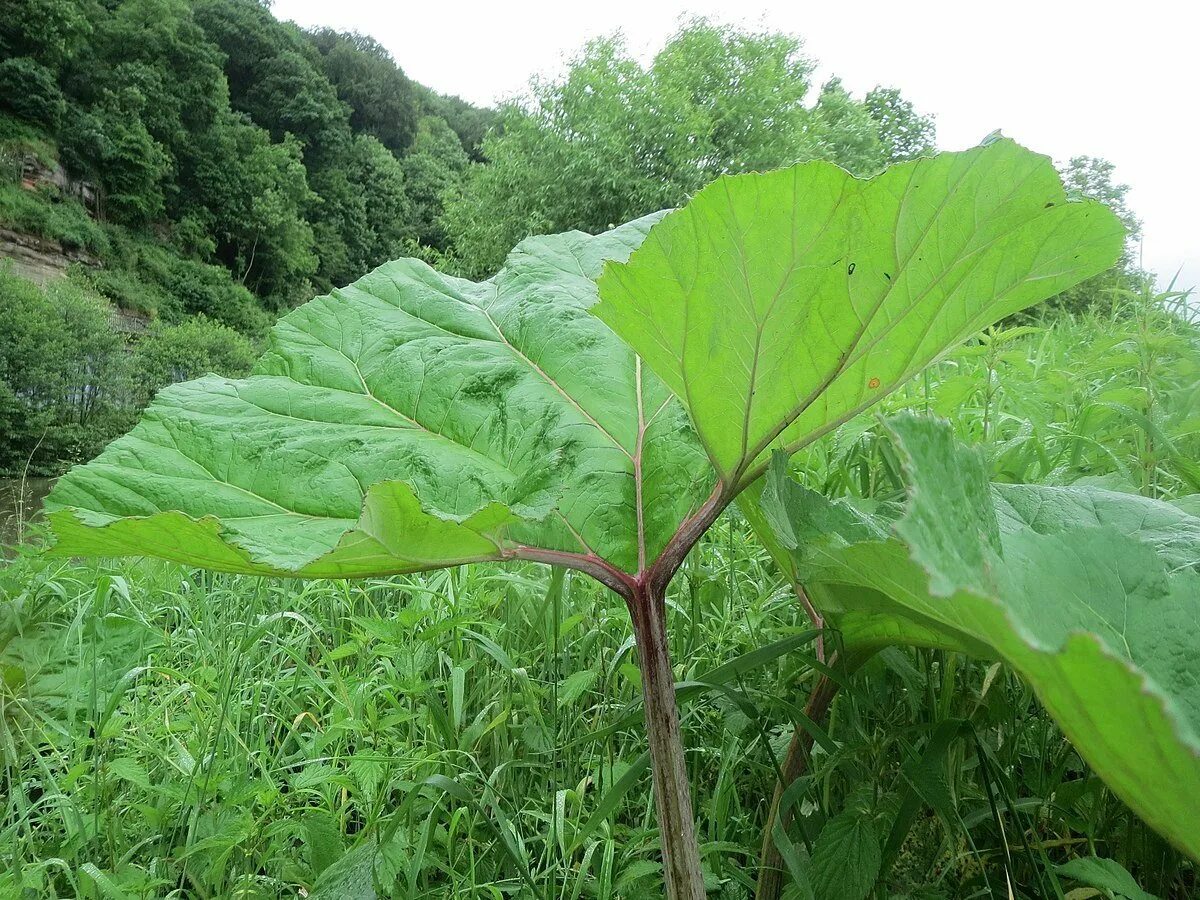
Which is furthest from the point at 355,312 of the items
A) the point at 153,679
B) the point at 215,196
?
the point at 215,196

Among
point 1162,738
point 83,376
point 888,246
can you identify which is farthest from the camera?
point 83,376

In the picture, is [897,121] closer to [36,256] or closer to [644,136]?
[644,136]

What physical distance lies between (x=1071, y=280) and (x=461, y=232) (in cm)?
2492

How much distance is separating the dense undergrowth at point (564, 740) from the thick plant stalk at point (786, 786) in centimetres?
2

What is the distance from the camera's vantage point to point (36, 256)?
22.5 meters

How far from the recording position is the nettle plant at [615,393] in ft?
1.49

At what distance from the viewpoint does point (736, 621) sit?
114 centimetres

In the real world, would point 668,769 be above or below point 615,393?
below

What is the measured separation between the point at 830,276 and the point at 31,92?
3299cm

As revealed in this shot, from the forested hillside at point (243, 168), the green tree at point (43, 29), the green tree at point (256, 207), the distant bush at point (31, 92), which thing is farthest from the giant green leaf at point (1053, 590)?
the green tree at point (256, 207)

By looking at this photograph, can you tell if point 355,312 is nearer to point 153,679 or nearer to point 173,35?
point 153,679

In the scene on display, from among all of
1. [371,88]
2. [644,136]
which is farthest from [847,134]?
[371,88]

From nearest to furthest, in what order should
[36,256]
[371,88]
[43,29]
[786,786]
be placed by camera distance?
[786,786] → [36,256] → [43,29] → [371,88]

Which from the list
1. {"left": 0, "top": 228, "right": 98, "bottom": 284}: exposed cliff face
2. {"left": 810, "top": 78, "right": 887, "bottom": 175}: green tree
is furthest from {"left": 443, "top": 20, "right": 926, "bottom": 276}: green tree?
{"left": 0, "top": 228, "right": 98, "bottom": 284}: exposed cliff face
